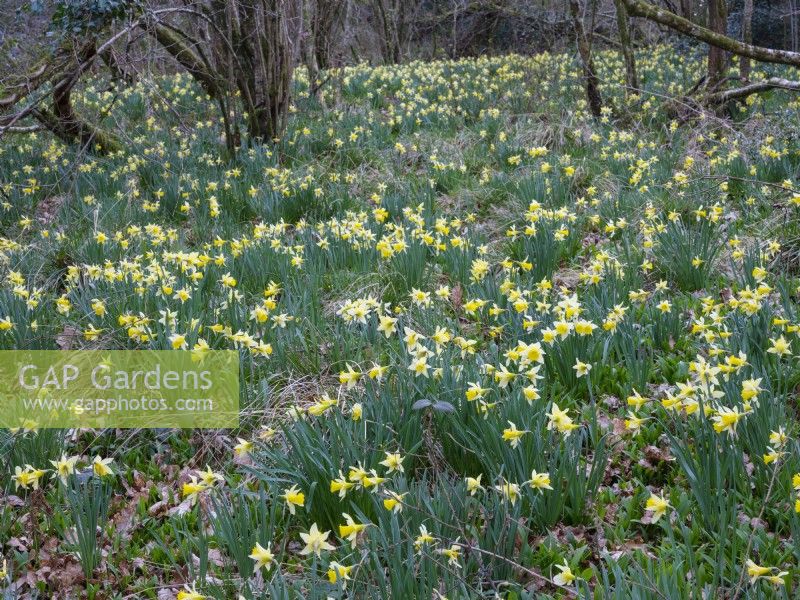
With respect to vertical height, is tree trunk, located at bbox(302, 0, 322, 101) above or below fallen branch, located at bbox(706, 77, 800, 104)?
above

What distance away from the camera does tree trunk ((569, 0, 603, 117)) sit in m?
7.42

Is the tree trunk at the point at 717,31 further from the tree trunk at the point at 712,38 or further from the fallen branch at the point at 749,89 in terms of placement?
the tree trunk at the point at 712,38

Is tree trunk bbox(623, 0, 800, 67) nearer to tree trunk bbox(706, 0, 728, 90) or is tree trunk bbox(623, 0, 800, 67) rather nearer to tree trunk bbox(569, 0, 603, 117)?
tree trunk bbox(569, 0, 603, 117)

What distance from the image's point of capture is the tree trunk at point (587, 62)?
7418 millimetres

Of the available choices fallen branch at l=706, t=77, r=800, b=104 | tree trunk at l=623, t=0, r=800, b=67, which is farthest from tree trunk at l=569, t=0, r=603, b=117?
fallen branch at l=706, t=77, r=800, b=104

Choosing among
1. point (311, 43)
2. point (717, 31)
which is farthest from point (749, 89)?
point (311, 43)

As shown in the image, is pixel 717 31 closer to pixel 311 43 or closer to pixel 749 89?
pixel 749 89

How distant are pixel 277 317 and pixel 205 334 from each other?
1.41ft

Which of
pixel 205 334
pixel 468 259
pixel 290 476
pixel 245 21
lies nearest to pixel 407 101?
pixel 245 21

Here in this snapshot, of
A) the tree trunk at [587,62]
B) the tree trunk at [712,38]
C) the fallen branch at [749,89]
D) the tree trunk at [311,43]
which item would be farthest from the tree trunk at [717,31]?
the tree trunk at [311,43]

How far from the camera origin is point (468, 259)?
4066 mm

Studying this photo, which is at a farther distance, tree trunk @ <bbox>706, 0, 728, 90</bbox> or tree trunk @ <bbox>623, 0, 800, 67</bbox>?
tree trunk @ <bbox>706, 0, 728, 90</bbox>

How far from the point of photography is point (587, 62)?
24.7 ft

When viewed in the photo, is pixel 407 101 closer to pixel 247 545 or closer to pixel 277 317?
pixel 277 317
